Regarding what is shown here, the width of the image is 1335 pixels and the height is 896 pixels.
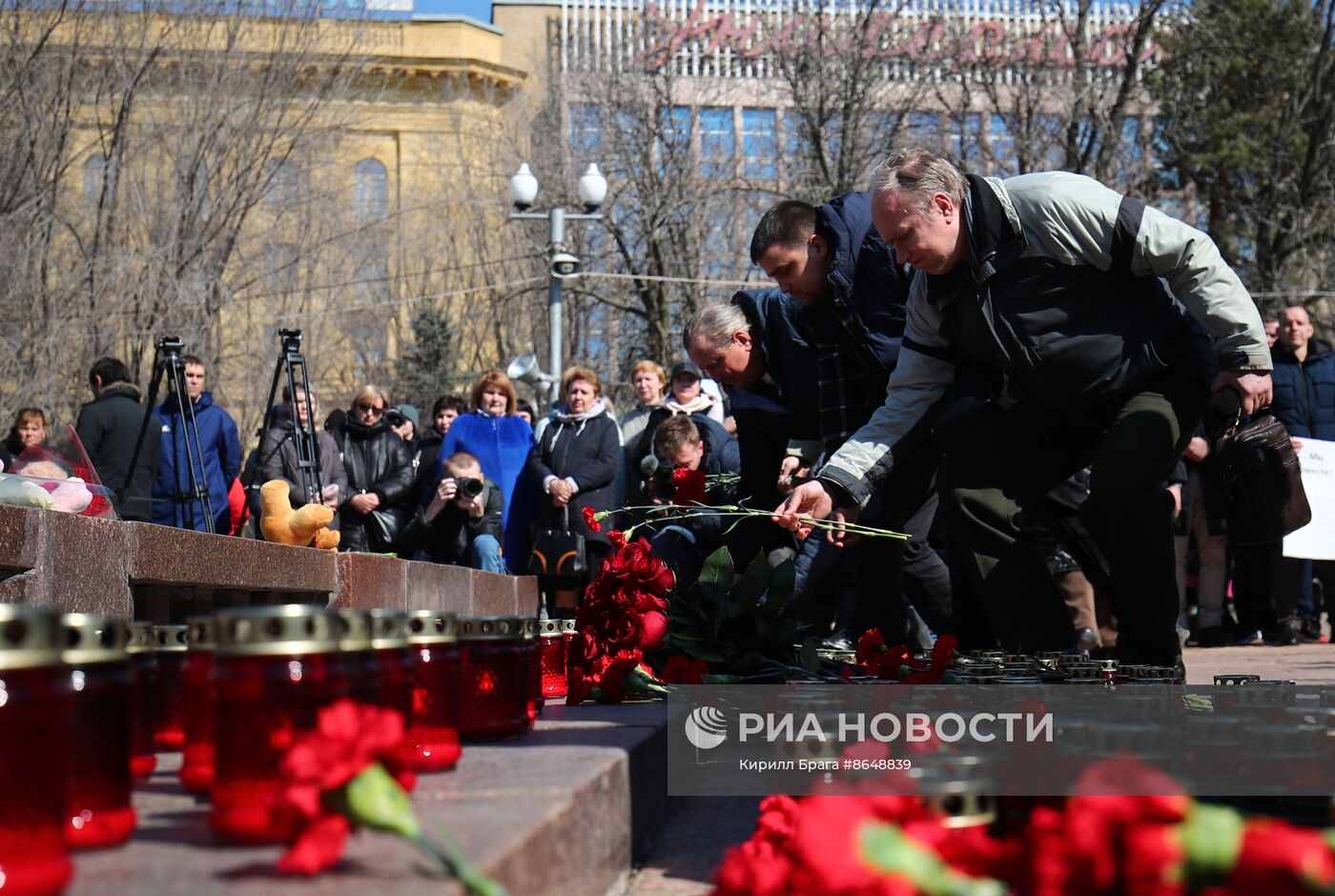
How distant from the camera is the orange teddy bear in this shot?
7.20 m

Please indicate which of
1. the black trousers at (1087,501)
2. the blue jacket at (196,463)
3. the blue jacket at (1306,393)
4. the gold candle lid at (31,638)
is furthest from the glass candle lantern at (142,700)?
the blue jacket at (1306,393)

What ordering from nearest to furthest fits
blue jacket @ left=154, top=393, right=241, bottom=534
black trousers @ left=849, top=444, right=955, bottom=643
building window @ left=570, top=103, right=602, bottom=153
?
black trousers @ left=849, top=444, right=955, bottom=643
blue jacket @ left=154, top=393, right=241, bottom=534
building window @ left=570, top=103, right=602, bottom=153

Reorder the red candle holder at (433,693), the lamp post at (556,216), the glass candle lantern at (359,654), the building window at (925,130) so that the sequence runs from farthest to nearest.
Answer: the building window at (925,130) < the lamp post at (556,216) < the red candle holder at (433,693) < the glass candle lantern at (359,654)

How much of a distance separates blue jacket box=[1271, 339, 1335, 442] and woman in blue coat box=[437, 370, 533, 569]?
5.03m

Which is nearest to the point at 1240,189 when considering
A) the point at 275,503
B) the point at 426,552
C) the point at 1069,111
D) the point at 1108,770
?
the point at 1069,111

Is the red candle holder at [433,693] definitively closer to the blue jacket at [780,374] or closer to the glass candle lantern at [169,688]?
the glass candle lantern at [169,688]

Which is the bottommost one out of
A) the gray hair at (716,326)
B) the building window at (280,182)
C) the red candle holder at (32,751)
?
the red candle holder at (32,751)

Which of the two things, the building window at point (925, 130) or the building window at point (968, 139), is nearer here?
the building window at point (968, 139)

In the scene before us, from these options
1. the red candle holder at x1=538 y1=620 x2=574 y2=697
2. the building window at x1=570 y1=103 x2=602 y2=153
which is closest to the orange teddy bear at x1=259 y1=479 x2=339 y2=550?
the red candle holder at x1=538 y1=620 x2=574 y2=697

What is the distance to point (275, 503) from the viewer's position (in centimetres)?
726

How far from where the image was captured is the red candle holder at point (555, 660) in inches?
165

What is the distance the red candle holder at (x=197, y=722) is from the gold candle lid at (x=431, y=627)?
1.00 ft

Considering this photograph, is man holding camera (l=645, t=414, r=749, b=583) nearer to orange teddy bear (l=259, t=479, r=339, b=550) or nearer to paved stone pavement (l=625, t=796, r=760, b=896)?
orange teddy bear (l=259, t=479, r=339, b=550)

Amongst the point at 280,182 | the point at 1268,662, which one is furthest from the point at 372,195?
the point at 1268,662
